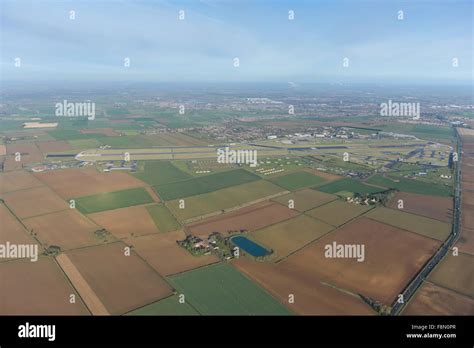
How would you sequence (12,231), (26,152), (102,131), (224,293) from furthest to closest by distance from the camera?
(102,131), (26,152), (12,231), (224,293)

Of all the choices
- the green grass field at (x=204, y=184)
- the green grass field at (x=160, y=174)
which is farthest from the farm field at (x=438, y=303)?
the green grass field at (x=160, y=174)

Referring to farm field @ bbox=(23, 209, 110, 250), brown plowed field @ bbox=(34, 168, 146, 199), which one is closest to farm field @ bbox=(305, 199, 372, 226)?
farm field @ bbox=(23, 209, 110, 250)

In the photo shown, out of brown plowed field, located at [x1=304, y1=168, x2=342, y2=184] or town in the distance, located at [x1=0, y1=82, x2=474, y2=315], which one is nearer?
town in the distance, located at [x1=0, y1=82, x2=474, y2=315]

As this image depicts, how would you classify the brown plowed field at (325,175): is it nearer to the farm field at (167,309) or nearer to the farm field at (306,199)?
the farm field at (306,199)

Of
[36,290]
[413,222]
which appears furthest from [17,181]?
[413,222]

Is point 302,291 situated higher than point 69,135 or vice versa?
point 69,135

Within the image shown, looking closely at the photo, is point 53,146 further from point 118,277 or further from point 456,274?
point 456,274

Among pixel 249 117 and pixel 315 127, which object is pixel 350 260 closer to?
pixel 315 127

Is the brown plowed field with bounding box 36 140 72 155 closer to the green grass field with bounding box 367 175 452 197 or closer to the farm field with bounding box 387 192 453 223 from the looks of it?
the green grass field with bounding box 367 175 452 197

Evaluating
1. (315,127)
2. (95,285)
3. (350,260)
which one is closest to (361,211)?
(350,260)
